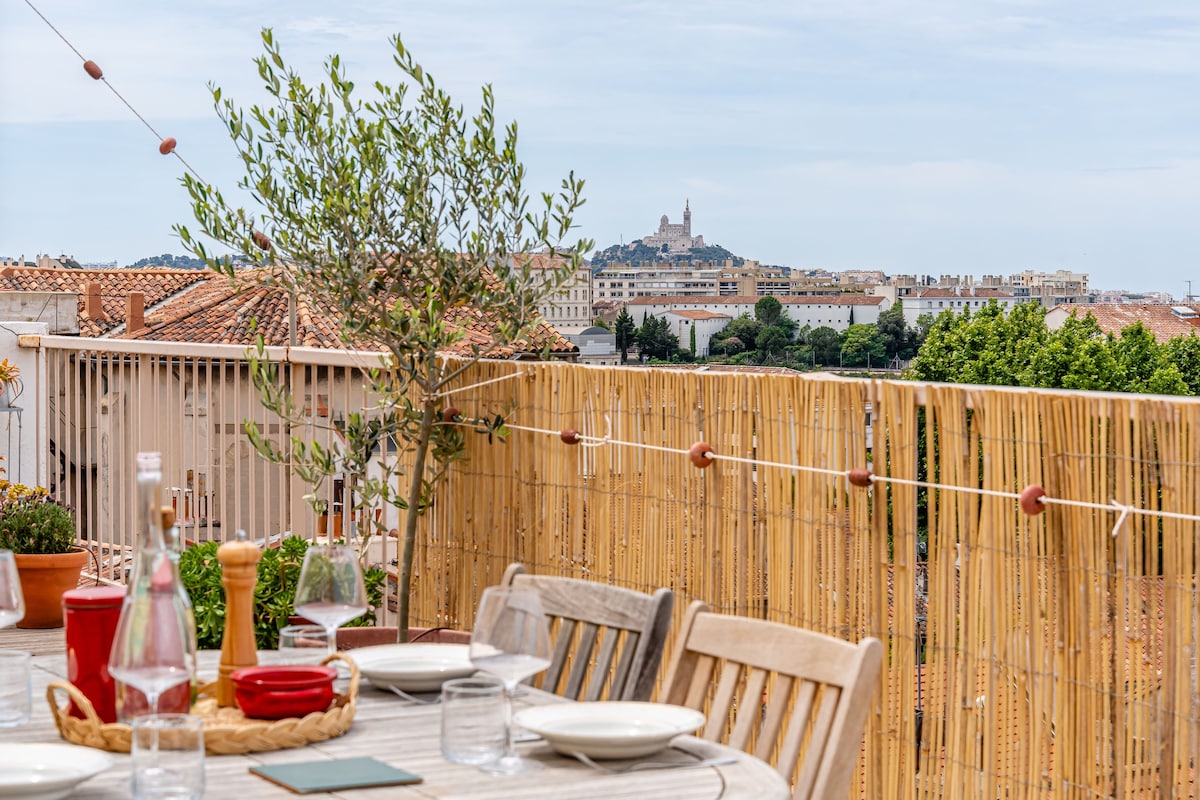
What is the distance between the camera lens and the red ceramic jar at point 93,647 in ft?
7.61

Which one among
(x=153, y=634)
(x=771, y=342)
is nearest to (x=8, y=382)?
(x=153, y=634)

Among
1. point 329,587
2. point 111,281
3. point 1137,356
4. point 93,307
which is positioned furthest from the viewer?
point 1137,356

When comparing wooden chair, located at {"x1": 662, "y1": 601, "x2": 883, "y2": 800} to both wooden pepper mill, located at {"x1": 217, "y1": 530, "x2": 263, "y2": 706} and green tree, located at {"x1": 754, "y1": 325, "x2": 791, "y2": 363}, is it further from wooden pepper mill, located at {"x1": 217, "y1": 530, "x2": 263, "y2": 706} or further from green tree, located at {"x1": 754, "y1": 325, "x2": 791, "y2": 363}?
green tree, located at {"x1": 754, "y1": 325, "x2": 791, "y2": 363}

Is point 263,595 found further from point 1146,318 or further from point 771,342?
point 771,342

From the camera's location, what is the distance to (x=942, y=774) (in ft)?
10.9

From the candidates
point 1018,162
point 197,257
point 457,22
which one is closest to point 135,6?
point 197,257

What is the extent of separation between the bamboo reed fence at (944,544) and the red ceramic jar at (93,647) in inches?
68.1

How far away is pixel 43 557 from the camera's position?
5102 millimetres

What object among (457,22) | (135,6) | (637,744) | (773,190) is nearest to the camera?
(637,744)

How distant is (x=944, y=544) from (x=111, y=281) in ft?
99.0

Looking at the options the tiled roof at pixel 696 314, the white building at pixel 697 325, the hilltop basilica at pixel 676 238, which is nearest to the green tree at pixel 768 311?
the tiled roof at pixel 696 314

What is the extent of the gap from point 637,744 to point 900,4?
121 meters

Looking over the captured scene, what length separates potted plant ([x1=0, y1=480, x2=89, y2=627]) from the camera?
512cm

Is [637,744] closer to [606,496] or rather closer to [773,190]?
[606,496]
